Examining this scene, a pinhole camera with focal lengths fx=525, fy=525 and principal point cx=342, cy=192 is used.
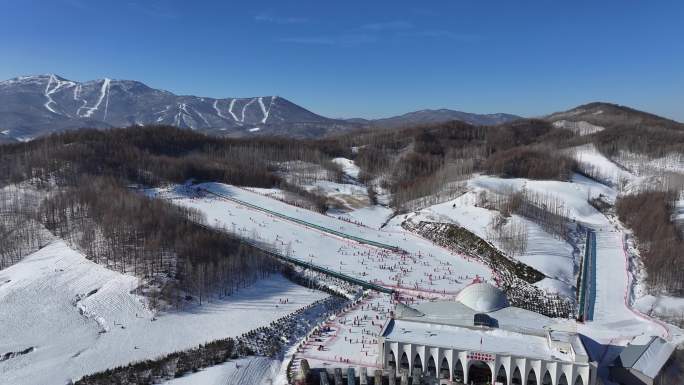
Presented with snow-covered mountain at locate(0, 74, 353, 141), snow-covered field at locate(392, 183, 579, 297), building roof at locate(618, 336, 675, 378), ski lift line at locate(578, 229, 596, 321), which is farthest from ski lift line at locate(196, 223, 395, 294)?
snow-covered mountain at locate(0, 74, 353, 141)

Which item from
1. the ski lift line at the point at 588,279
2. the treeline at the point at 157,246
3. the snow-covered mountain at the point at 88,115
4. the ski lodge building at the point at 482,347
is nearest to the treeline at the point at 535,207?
the ski lift line at the point at 588,279

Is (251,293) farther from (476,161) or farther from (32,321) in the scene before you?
(476,161)

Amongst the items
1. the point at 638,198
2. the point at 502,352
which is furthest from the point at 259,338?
the point at 638,198

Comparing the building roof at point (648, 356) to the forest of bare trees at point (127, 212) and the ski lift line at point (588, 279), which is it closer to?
the ski lift line at point (588, 279)

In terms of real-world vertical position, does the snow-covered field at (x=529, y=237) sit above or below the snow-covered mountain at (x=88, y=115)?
below

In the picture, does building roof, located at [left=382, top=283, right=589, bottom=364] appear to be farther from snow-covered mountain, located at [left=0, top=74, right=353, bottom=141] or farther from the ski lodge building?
snow-covered mountain, located at [left=0, top=74, right=353, bottom=141]

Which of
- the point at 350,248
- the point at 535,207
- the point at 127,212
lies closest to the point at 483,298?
the point at 350,248

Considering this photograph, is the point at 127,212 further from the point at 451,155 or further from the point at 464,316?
the point at 451,155
